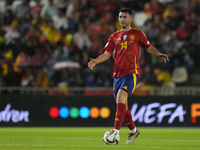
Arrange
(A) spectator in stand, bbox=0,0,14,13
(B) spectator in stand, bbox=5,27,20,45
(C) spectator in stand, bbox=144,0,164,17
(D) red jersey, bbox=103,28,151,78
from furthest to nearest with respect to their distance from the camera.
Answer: (A) spectator in stand, bbox=0,0,14,13 < (B) spectator in stand, bbox=5,27,20,45 < (C) spectator in stand, bbox=144,0,164,17 < (D) red jersey, bbox=103,28,151,78

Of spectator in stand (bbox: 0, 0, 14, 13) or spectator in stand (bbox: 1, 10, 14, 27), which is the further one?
spectator in stand (bbox: 0, 0, 14, 13)

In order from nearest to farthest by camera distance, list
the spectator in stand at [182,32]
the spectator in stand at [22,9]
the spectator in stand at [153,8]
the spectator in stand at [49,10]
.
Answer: the spectator in stand at [182,32] → the spectator in stand at [153,8] → the spectator in stand at [49,10] → the spectator in stand at [22,9]

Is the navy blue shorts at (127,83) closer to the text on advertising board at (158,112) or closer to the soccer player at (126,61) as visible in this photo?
Result: the soccer player at (126,61)

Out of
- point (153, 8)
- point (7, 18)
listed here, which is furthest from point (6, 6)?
point (153, 8)

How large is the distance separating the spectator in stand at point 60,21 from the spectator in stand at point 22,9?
5.28ft

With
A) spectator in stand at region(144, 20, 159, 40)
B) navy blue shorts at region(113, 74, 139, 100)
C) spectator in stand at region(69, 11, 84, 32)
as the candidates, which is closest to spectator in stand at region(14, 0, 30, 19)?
spectator in stand at region(69, 11, 84, 32)

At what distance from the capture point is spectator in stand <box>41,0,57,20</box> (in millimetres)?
18000

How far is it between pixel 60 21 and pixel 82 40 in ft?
4.78

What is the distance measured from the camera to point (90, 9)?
17656 mm

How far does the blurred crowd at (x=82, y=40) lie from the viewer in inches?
603

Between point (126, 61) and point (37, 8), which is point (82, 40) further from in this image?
point (126, 61)

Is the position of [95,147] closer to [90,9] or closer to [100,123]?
[100,123]

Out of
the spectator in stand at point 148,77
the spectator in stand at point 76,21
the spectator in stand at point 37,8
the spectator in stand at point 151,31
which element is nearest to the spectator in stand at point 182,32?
the spectator in stand at point 151,31

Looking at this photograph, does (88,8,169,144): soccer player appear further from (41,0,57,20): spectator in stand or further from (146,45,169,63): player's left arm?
(41,0,57,20): spectator in stand
